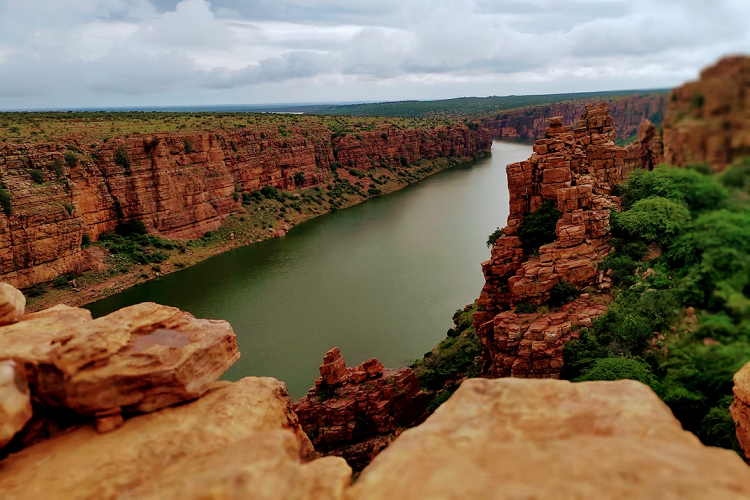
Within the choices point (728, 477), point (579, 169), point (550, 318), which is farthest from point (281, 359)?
point (728, 477)

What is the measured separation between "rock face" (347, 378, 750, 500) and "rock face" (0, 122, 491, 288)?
116ft

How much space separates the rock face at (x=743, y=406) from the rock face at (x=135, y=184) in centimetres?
3765

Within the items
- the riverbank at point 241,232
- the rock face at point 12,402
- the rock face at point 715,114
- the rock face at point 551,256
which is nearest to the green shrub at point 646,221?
the rock face at point 551,256

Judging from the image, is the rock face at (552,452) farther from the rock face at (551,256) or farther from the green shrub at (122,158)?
the green shrub at (122,158)

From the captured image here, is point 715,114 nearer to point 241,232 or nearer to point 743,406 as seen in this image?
point 743,406

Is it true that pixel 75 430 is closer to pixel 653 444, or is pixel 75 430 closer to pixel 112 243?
pixel 653 444

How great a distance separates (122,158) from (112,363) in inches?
1548

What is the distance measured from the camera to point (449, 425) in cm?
644

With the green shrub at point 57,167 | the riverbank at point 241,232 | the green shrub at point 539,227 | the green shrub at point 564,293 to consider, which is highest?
the green shrub at point 57,167

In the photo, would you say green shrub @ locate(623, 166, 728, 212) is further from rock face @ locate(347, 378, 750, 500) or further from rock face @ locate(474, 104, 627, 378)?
rock face @ locate(474, 104, 627, 378)

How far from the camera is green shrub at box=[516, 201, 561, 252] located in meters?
19.1

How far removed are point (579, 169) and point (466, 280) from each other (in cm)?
1416

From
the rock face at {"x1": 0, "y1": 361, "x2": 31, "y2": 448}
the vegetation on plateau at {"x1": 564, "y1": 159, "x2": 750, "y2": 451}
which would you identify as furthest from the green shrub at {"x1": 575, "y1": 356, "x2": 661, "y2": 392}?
the rock face at {"x1": 0, "y1": 361, "x2": 31, "y2": 448}

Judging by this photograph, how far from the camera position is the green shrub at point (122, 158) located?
136 ft
